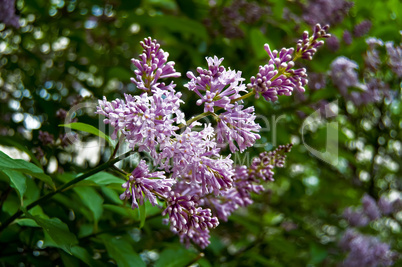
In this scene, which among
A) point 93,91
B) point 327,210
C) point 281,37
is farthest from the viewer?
point 327,210

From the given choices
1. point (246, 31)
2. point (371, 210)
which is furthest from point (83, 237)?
point (371, 210)

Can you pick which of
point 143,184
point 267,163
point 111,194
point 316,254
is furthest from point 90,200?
point 316,254

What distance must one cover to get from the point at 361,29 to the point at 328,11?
0.37 metres

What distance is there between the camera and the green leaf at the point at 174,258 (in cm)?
239

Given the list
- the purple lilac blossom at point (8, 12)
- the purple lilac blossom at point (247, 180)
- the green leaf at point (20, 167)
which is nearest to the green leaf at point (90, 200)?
the green leaf at point (20, 167)

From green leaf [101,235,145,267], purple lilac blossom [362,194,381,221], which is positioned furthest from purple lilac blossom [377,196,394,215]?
green leaf [101,235,145,267]

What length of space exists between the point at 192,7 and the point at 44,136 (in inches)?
65.9

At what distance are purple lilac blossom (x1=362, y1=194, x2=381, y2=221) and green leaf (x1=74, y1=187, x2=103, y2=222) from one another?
3.19 metres

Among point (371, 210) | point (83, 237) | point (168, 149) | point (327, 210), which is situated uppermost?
point (168, 149)

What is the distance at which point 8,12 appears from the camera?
111 inches

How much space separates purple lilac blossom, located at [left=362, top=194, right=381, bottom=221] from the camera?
4.46m

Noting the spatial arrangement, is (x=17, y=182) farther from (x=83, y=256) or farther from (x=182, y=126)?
(x=182, y=126)

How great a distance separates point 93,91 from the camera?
342cm

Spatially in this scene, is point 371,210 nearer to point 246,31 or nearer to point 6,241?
point 246,31
